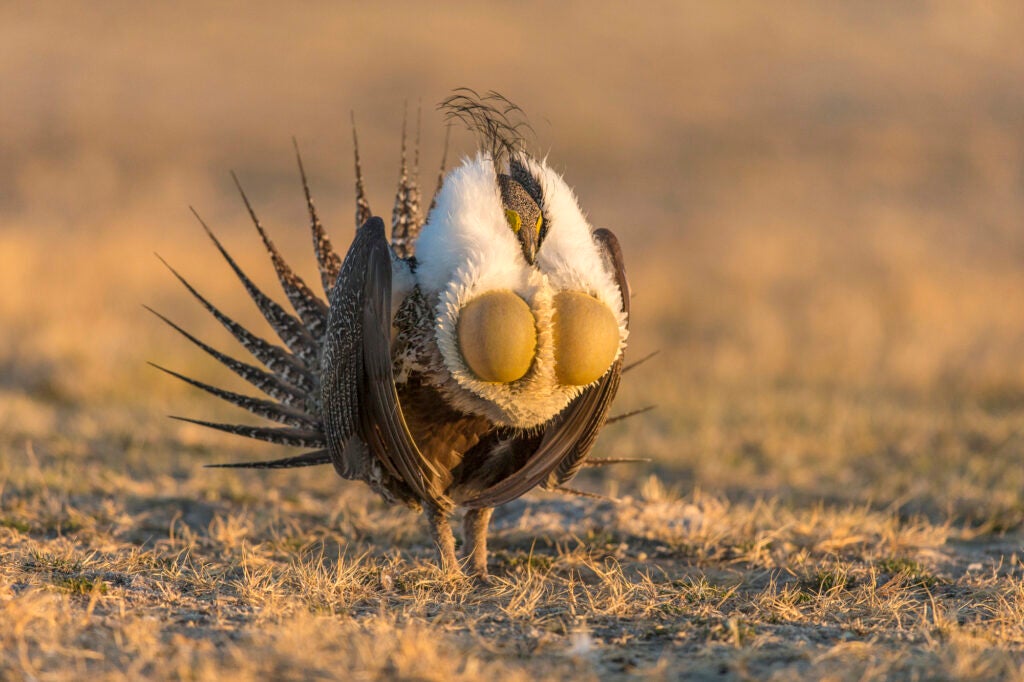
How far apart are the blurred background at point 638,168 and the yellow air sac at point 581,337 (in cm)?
63

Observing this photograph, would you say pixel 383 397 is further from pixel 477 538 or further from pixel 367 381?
pixel 477 538

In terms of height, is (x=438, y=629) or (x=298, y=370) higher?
(x=298, y=370)

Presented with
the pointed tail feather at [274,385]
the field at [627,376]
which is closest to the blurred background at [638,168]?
the field at [627,376]

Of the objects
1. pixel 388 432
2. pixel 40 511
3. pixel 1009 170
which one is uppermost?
pixel 1009 170

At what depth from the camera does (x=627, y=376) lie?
25.5ft

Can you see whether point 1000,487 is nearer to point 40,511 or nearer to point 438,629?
point 438,629

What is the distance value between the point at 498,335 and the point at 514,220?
336 millimetres

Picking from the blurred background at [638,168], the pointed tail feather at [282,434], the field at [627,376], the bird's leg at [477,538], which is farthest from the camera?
the blurred background at [638,168]

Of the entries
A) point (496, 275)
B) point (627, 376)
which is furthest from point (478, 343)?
point (627, 376)

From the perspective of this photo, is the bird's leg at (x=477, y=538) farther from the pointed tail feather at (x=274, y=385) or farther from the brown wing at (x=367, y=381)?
the pointed tail feather at (x=274, y=385)

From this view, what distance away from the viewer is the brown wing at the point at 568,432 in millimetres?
3182

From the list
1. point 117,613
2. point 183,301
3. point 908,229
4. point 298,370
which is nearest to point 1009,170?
point 908,229

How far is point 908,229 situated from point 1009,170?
12.5 feet

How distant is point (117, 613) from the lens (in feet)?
9.16
